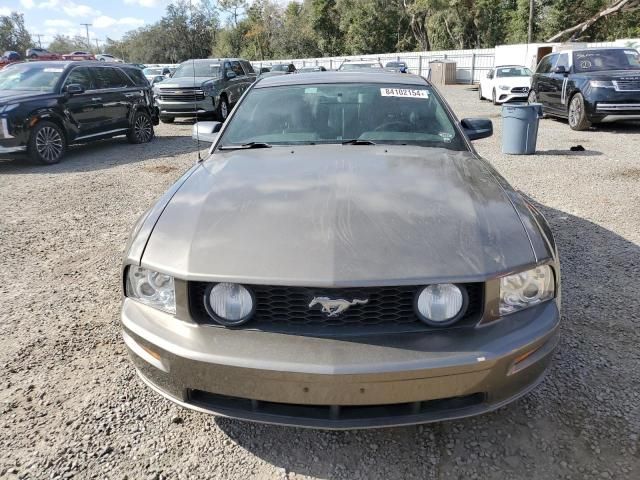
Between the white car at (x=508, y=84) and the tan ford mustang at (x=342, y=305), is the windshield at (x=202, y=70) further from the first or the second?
the tan ford mustang at (x=342, y=305)

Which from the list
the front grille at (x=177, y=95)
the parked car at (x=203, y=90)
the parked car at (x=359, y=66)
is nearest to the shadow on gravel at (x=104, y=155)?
Answer: the parked car at (x=203, y=90)

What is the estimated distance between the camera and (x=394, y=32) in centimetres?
5634

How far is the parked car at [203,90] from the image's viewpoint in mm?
13516

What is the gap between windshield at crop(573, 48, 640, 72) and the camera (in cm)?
1162

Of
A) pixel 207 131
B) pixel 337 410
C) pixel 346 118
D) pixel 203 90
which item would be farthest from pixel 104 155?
pixel 337 410

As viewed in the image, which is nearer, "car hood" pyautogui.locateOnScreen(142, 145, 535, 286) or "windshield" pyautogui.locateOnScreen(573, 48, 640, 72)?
"car hood" pyautogui.locateOnScreen(142, 145, 535, 286)

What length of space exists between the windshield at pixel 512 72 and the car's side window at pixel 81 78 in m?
14.3

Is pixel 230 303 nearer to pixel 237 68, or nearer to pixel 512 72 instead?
pixel 237 68

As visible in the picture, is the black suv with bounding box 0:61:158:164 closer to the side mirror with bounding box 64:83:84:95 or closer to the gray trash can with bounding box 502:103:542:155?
the side mirror with bounding box 64:83:84:95

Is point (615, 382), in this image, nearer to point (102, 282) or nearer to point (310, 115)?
point (310, 115)

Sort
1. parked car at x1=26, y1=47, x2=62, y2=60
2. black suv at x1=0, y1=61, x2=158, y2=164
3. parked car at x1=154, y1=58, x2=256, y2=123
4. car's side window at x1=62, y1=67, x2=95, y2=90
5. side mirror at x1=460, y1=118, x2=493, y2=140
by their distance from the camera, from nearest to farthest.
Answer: side mirror at x1=460, y1=118, x2=493, y2=140
black suv at x1=0, y1=61, x2=158, y2=164
car's side window at x1=62, y1=67, x2=95, y2=90
parked car at x1=154, y1=58, x2=256, y2=123
parked car at x1=26, y1=47, x2=62, y2=60

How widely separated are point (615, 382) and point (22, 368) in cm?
328

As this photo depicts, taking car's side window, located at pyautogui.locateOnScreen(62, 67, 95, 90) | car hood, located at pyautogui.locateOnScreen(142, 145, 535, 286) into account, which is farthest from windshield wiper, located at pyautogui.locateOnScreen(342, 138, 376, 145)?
car's side window, located at pyautogui.locateOnScreen(62, 67, 95, 90)

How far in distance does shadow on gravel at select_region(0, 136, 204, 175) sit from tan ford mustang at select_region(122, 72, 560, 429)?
7.56 metres
